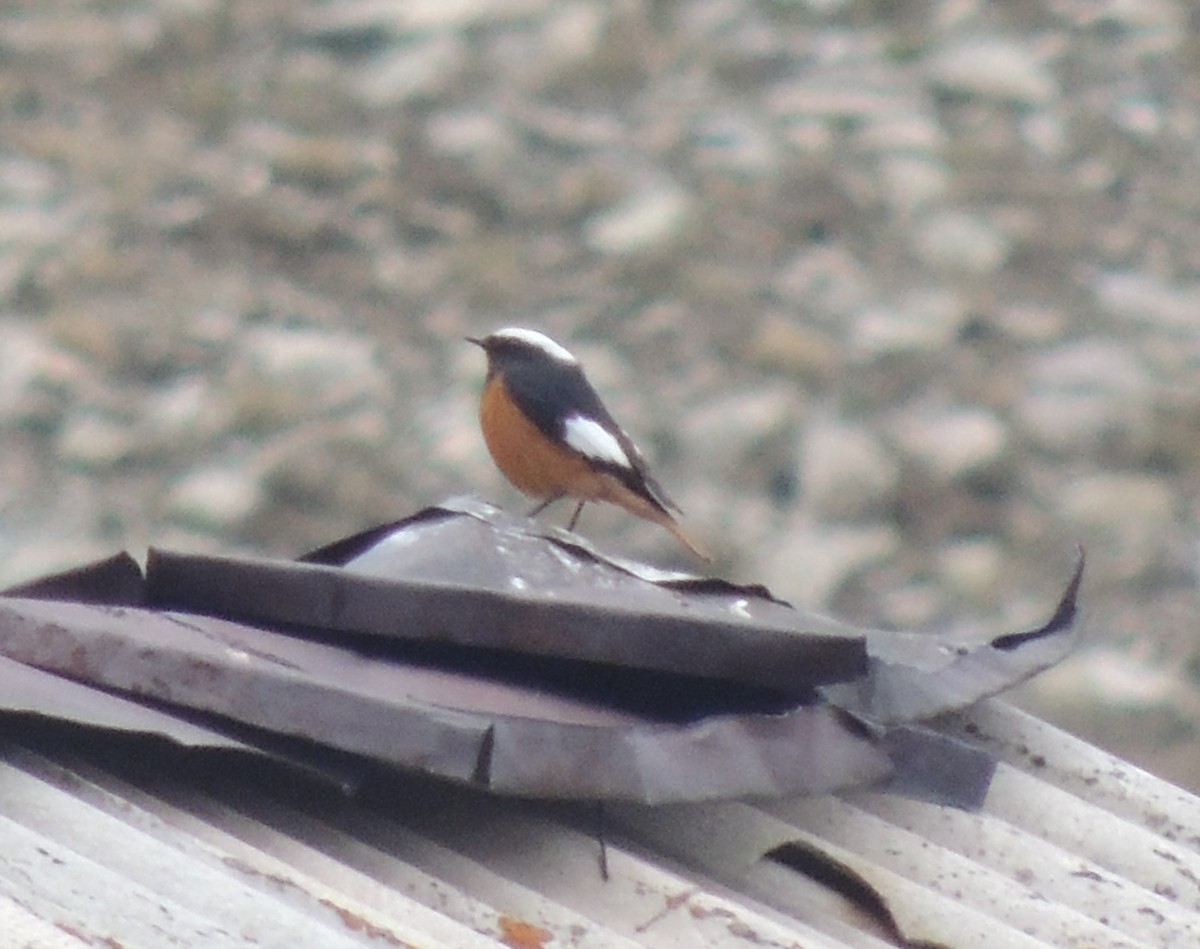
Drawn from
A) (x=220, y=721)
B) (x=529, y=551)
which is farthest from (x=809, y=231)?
(x=220, y=721)

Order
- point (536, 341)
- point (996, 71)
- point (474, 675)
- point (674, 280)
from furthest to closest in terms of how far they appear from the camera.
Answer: point (996, 71)
point (674, 280)
point (536, 341)
point (474, 675)

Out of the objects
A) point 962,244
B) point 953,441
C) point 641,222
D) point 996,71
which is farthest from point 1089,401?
point 996,71

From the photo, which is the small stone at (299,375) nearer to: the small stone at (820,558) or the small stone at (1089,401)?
the small stone at (820,558)

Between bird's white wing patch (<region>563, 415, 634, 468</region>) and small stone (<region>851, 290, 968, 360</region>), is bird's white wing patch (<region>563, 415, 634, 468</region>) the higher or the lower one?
the lower one

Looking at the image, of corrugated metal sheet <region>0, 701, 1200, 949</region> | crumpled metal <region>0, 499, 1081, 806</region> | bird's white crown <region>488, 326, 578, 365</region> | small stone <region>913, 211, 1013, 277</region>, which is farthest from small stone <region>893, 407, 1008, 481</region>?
crumpled metal <region>0, 499, 1081, 806</region>

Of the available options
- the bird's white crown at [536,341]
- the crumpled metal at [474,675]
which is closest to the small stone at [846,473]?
the bird's white crown at [536,341]

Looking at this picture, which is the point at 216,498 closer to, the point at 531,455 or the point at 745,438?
the point at 745,438

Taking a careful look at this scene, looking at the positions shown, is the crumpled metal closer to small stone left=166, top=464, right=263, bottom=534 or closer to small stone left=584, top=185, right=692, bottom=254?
small stone left=166, top=464, right=263, bottom=534
